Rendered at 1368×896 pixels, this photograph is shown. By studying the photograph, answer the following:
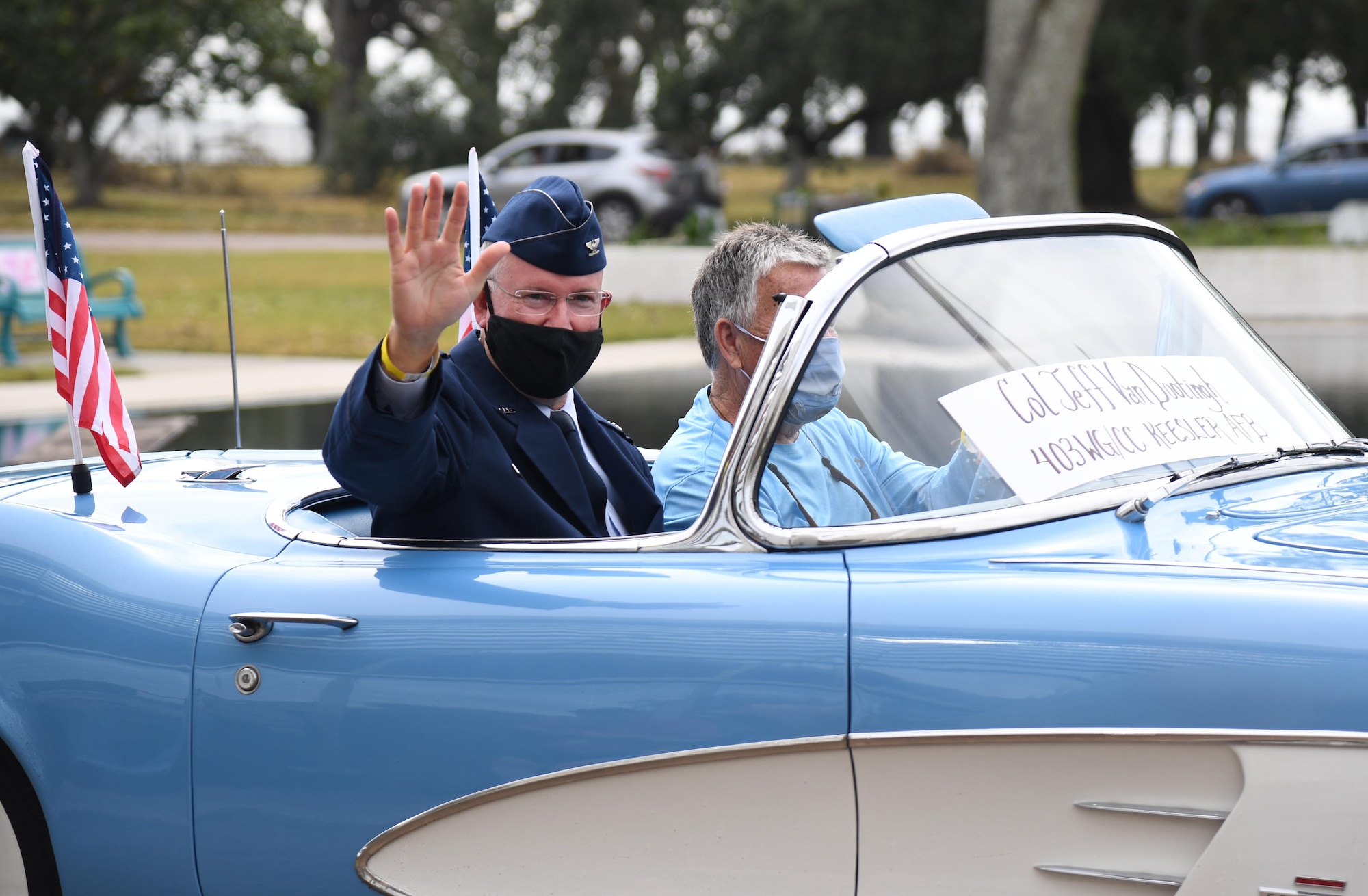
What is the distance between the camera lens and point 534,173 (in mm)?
25359

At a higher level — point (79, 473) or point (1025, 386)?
point (1025, 386)

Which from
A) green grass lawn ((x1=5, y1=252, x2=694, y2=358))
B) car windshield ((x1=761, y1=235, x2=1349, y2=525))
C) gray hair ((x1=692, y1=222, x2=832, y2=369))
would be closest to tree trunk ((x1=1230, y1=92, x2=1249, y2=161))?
green grass lawn ((x1=5, y1=252, x2=694, y2=358))

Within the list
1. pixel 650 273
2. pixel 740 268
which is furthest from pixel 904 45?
pixel 740 268

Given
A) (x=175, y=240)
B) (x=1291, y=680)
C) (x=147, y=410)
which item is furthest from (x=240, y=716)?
(x=175, y=240)

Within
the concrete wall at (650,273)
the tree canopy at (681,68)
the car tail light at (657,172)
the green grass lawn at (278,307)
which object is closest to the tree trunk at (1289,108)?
the tree canopy at (681,68)

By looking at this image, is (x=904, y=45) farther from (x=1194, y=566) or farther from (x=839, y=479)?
(x=1194, y=566)

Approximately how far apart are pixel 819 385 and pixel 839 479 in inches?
8.4

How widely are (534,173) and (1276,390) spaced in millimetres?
23704

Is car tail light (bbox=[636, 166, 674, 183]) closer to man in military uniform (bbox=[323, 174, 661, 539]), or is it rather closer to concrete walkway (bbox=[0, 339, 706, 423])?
concrete walkway (bbox=[0, 339, 706, 423])

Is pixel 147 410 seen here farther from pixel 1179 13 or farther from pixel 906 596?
pixel 1179 13

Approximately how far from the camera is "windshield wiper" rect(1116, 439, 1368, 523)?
209 centimetres

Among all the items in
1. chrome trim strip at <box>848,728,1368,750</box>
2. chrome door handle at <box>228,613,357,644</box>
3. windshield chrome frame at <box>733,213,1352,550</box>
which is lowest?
chrome trim strip at <box>848,728,1368,750</box>

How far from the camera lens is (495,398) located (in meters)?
2.63

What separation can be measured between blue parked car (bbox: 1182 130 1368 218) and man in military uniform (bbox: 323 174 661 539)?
23.4 metres
